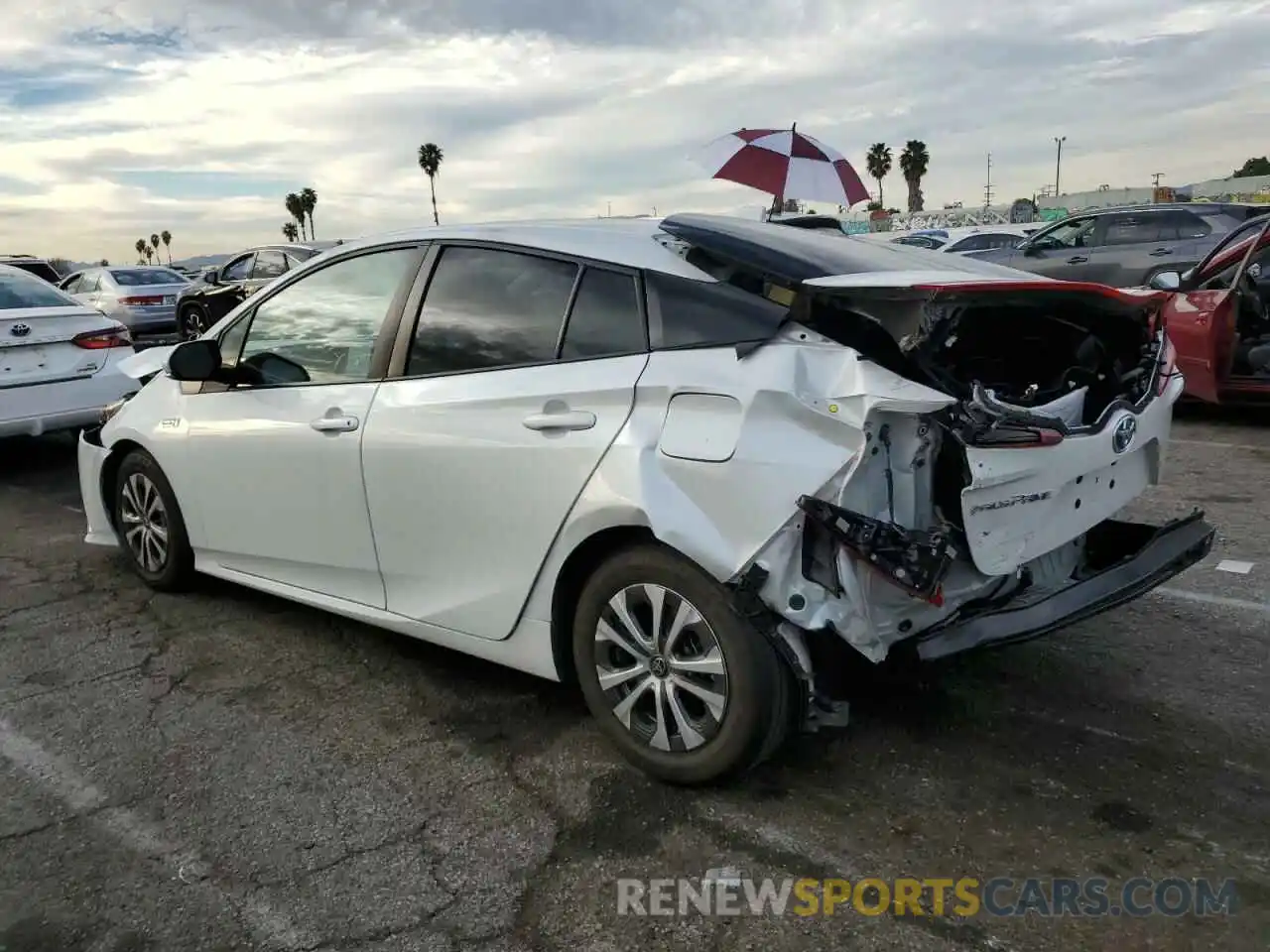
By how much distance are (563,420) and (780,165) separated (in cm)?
511

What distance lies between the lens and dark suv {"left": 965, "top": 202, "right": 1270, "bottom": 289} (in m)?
12.2

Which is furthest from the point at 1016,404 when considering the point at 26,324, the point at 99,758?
the point at 26,324

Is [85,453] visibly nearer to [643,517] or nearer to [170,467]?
[170,467]

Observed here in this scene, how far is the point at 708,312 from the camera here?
3.01 metres

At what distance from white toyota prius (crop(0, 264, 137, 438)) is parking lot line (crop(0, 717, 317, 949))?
4423 millimetres

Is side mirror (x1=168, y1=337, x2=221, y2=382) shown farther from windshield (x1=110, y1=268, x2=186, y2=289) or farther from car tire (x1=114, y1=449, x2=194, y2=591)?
windshield (x1=110, y1=268, x2=186, y2=289)

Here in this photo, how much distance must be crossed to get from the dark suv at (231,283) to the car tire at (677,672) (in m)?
12.9

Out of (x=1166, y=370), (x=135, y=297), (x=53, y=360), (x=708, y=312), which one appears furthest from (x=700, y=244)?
(x=135, y=297)

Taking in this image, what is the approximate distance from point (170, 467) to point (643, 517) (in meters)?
2.69

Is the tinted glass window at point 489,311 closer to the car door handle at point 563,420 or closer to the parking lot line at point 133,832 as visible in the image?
the car door handle at point 563,420

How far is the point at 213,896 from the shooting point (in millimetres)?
2725

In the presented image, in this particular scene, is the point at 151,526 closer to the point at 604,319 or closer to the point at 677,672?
the point at 604,319

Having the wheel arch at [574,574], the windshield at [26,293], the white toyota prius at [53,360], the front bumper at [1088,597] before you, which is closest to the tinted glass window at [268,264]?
the windshield at [26,293]

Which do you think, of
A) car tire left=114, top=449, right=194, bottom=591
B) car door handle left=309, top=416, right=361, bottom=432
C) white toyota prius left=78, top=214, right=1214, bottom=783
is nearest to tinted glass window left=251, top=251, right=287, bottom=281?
car tire left=114, top=449, right=194, bottom=591
